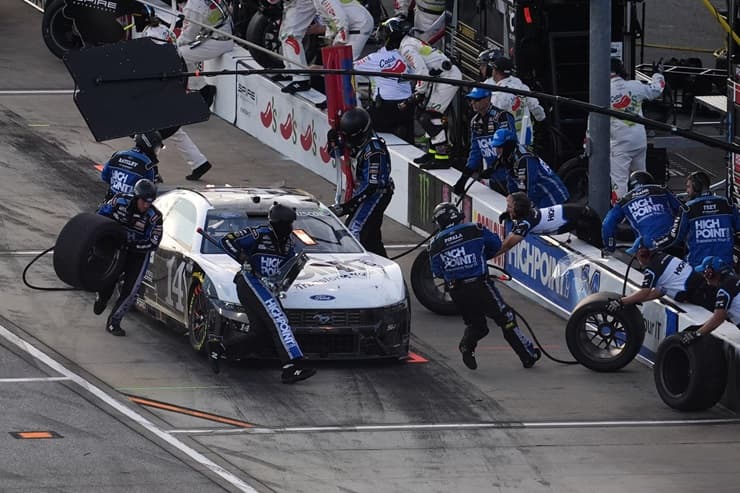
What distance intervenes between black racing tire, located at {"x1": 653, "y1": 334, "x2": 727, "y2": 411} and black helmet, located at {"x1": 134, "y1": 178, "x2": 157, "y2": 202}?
4931mm

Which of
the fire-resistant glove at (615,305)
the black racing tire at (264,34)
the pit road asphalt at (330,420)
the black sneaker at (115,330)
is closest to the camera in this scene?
the pit road asphalt at (330,420)

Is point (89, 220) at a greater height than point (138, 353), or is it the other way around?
point (89, 220)

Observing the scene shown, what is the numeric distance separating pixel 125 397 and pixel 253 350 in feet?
4.11

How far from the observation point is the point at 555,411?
49.4 feet

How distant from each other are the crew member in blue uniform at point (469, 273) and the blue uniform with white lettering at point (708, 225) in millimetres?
1671

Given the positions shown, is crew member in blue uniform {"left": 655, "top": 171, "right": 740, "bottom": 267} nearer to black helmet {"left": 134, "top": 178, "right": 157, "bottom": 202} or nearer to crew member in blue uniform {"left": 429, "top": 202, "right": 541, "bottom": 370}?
crew member in blue uniform {"left": 429, "top": 202, "right": 541, "bottom": 370}

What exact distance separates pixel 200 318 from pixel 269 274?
0.89 meters

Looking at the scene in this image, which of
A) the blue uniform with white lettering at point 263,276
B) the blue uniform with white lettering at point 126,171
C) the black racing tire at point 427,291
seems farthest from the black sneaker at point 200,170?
the blue uniform with white lettering at point 263,276

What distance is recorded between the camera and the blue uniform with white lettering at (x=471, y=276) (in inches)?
632

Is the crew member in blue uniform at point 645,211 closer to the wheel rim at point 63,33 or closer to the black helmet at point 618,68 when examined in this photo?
the black helmet at point 618,68

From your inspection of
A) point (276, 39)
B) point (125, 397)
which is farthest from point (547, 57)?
point (125, 397)

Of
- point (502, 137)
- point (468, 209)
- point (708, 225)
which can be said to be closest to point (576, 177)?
point (468, 209)

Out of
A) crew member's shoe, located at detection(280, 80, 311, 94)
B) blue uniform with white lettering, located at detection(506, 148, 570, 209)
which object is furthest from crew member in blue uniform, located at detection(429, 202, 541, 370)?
crew member's shoe, located at detection(280, 80, 311, 94)

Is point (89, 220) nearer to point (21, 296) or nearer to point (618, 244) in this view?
point (21, 296)
